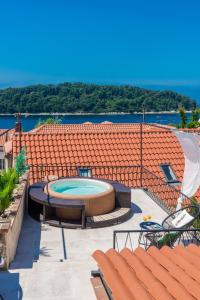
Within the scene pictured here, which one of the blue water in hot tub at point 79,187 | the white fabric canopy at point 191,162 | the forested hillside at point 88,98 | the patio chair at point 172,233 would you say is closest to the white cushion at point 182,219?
the patio chair at point 172,233

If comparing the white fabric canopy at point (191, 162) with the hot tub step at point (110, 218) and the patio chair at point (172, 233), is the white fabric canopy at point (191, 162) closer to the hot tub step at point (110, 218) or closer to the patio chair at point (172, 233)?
the patio chair at point (172, 233)

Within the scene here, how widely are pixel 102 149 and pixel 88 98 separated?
3571 inches

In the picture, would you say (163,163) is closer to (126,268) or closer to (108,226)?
(108,226)

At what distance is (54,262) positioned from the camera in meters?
7.17

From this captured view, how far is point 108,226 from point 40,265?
2.74 m

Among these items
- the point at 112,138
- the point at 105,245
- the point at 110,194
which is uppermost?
the point at 112,138

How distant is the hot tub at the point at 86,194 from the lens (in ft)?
31.0

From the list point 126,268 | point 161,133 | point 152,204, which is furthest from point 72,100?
point 126,268

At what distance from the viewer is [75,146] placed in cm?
1639

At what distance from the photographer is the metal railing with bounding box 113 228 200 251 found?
257 inches

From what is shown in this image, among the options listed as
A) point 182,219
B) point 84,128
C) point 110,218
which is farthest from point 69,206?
point 84,128

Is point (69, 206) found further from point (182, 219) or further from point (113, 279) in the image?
point (113, 279)

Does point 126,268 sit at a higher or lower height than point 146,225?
higher

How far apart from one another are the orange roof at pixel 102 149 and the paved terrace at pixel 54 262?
5698 millimetres
